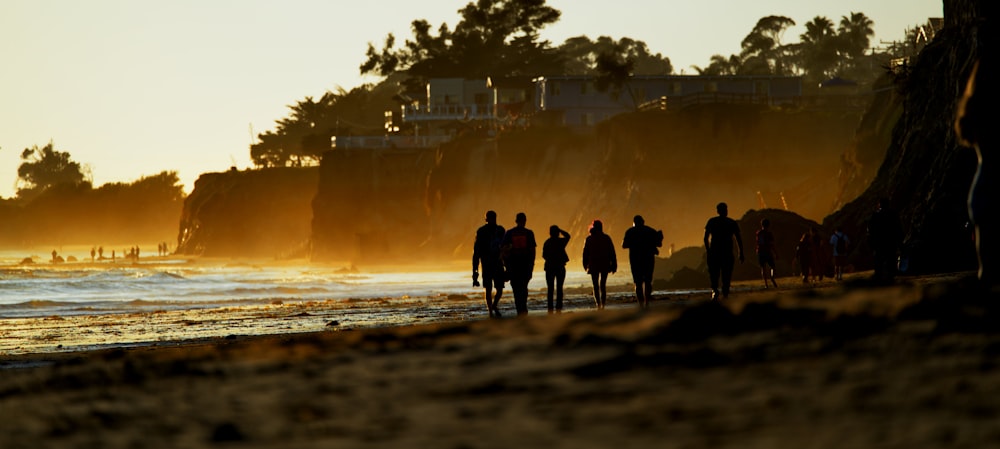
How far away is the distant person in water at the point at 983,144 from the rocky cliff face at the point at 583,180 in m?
52.3

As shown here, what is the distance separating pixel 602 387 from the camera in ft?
22.0

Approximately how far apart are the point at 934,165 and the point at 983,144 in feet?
68.7

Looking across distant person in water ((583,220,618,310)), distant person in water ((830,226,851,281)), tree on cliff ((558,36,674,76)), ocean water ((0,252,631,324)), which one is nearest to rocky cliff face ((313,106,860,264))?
ocean water ((0,252,631,324))

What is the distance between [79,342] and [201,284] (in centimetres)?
4133

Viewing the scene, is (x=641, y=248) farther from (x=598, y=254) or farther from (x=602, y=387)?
(x=602, y=387)

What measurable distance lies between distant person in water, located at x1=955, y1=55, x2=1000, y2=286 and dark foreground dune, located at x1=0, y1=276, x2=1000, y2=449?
1.01m

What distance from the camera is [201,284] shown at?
62.8 meters

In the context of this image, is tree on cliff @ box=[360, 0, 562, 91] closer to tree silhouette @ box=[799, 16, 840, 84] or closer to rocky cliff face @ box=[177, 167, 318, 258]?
rocky cliff face @ box=[177, 167, 318, 258]

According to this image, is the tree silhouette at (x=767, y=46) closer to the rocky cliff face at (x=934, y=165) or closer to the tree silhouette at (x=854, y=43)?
the tree silhouette at (x=854, y=43)

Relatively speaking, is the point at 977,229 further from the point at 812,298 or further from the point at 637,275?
the point at 637,275

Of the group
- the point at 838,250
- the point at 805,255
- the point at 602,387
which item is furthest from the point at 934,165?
the point at 602,387

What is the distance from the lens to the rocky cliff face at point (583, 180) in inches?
2990

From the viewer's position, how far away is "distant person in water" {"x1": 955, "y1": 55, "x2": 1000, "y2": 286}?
935 centimetres

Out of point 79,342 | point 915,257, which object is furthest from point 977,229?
point 915,257
